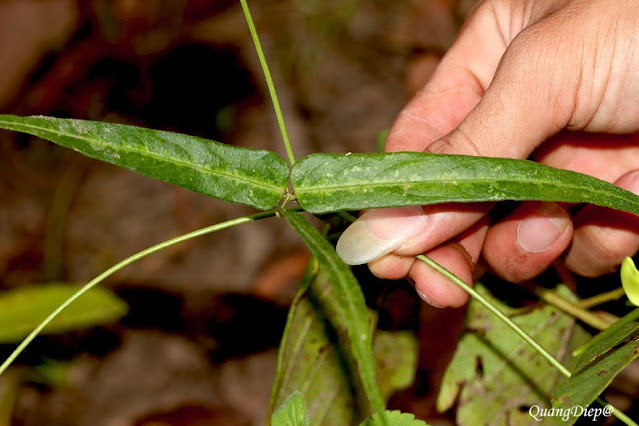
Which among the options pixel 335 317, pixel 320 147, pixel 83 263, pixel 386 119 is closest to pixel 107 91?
pixel 83 263

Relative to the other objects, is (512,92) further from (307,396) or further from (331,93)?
(331,93)

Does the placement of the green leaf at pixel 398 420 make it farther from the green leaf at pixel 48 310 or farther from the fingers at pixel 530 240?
the green leaf at pixel 48 310

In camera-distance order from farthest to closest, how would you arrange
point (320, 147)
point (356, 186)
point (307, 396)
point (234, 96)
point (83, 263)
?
1. point (234, 96)
2. point (320, 147)
3. point (83, 263)
4. point (307, 396)
5. point (356, 186)

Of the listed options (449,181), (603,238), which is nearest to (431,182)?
(449,181)

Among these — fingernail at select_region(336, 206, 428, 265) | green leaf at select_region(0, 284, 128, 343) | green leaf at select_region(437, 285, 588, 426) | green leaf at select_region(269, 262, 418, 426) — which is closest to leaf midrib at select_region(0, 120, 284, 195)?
fingernail at select_region(336, 206, 428, 265)
